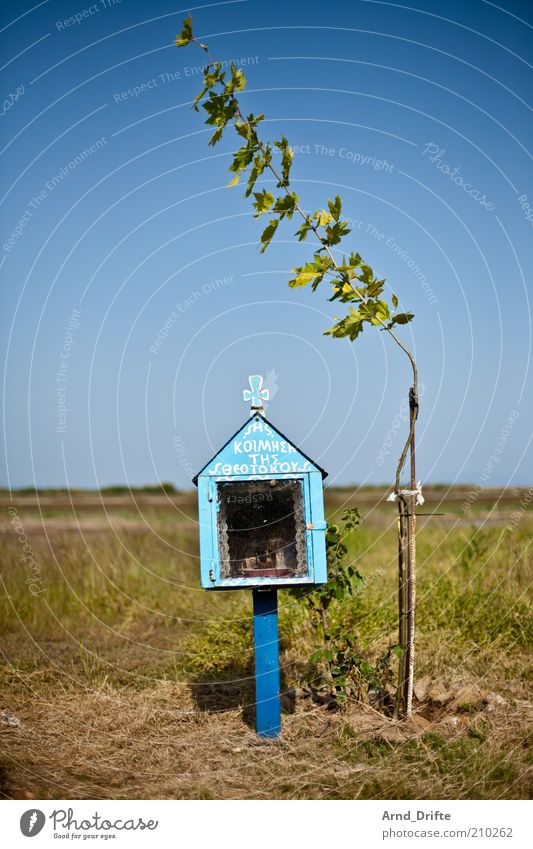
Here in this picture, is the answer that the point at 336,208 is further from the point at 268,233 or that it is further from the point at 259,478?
the point at 259,478

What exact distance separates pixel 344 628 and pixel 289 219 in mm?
3011

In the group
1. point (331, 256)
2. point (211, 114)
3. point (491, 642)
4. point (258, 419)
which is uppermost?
point (211, 114)

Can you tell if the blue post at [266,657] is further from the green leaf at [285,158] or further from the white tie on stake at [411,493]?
the green leaf at [285,158]

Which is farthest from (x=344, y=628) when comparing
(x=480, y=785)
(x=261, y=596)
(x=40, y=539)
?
(x=40, y=539)

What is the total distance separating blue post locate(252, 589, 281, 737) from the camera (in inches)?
175

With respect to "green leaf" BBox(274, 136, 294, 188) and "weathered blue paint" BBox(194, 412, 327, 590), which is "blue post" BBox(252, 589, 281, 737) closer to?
"weathered blue paint" BBox(194, 412, 327, 590)

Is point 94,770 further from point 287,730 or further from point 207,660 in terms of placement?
point 207,660

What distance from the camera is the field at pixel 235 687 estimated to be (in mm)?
4012

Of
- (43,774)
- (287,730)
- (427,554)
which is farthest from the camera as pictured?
(427,554)

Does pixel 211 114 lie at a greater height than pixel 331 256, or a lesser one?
greater

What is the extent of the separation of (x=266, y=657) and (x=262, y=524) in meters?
0.76

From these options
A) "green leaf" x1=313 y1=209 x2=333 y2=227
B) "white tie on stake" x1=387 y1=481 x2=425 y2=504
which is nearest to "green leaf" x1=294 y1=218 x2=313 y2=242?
"green leaf" x1=313 y1=209 x2=333 y2=227

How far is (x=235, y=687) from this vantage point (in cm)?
554

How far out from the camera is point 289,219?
4352 millimetres
